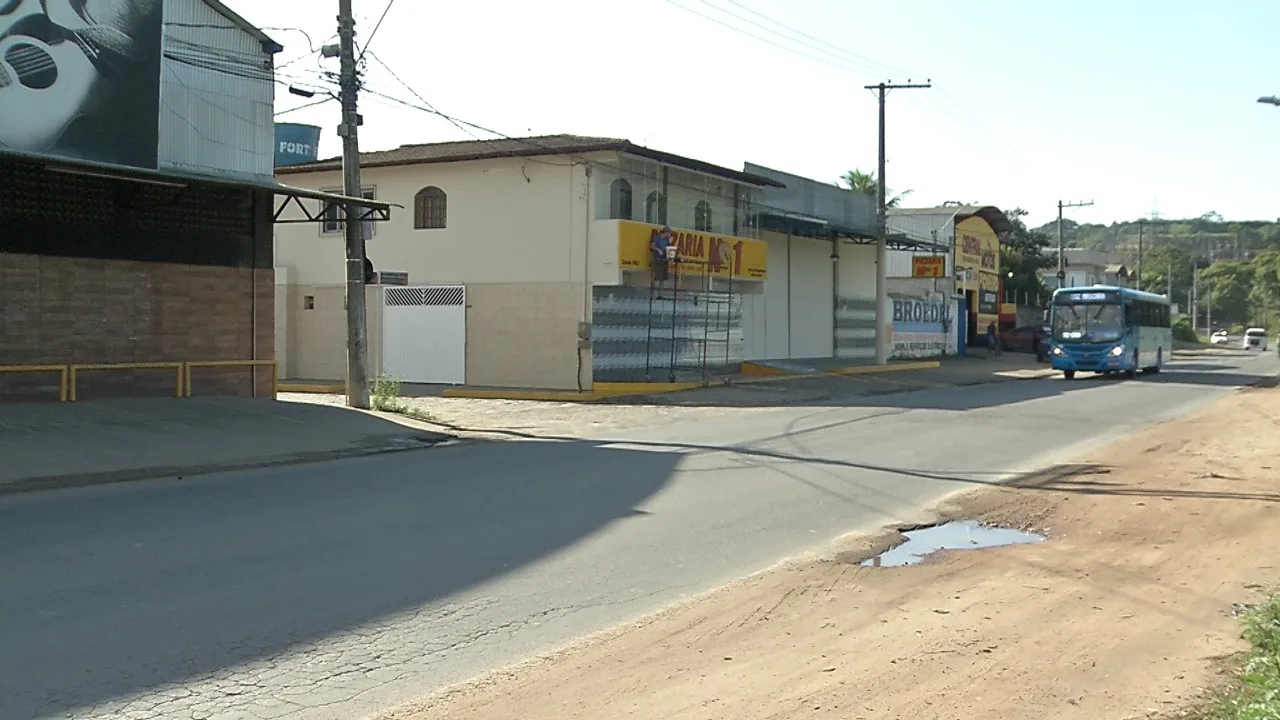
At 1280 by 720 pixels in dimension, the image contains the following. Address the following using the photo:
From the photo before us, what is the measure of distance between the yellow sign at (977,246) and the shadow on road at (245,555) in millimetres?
45130

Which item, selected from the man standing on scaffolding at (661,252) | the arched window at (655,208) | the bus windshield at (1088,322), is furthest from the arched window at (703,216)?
the bus windshield at (1088,322)

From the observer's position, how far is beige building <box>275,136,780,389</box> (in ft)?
95.6

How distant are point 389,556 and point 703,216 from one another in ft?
84.6

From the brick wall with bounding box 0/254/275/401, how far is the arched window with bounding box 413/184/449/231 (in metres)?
10.7

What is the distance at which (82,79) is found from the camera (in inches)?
663

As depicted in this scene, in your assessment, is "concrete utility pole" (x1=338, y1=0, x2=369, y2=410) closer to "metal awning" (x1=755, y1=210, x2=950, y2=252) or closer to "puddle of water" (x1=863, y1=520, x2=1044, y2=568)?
"puddle of water" (x1=863, y1=520, x2=1044, y2=568)

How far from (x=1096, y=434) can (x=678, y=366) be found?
14.5 metres

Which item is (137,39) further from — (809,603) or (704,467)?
(809,603)

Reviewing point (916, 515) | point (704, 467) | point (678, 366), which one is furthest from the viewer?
point (678, 366)

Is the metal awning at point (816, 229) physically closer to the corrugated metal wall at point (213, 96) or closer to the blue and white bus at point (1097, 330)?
the blue and white bus at point (1097, 330)

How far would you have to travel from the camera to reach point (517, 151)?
95.3ft

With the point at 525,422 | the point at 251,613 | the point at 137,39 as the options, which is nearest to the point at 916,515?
the point at 251,613

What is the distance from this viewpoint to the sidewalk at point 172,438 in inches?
535

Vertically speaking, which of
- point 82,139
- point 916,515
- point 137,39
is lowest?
point 916,515
